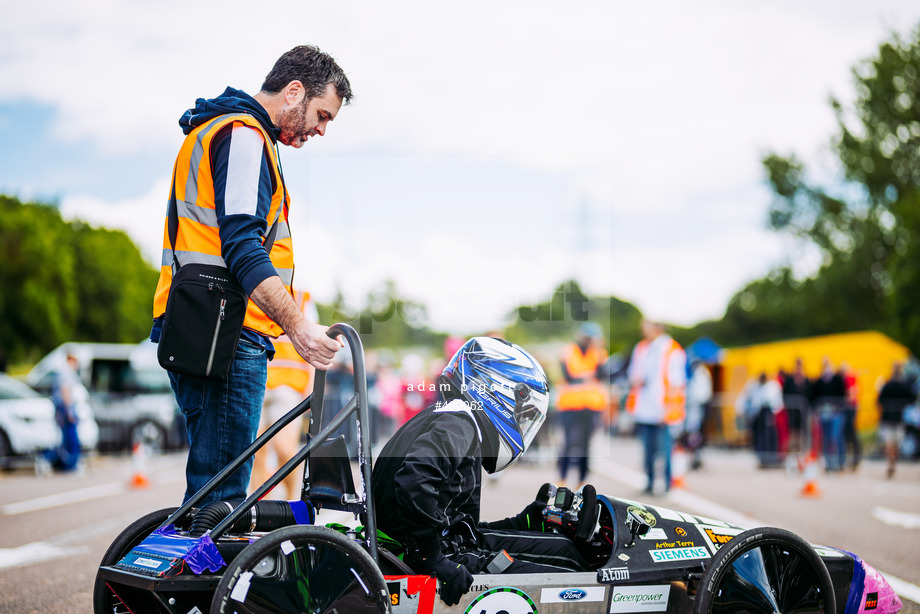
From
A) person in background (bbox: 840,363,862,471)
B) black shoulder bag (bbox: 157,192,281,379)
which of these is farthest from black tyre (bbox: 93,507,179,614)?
person in background (bbox: 840,363,862,471)

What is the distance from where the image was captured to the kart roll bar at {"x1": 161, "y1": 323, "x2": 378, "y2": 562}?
2.87 meters

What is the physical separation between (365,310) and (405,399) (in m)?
5.94

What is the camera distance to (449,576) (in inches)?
120

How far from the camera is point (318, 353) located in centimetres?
297

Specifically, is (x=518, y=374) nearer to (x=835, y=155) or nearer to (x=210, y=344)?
(x=210, y=344)

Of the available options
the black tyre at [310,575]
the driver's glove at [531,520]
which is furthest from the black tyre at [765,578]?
the black tyre at [310,575]

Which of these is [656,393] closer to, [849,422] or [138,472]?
[138,472]

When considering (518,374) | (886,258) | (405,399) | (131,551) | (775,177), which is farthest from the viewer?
(775,177)

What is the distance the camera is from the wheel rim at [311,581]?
2.72 m

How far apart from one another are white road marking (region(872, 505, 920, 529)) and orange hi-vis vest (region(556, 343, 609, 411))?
2991 mm

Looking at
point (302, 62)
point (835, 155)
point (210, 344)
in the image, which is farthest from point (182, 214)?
point (835, 155)

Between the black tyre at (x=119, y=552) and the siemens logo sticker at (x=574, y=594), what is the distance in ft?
4.65

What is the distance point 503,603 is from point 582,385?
701cm

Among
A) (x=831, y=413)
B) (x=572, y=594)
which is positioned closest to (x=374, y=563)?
(x=572, y=594)
